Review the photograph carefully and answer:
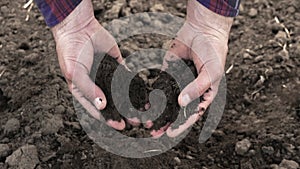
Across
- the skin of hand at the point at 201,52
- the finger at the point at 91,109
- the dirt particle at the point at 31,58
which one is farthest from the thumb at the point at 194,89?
the dirt particle at the point at 31,58

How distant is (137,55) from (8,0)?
731 mm

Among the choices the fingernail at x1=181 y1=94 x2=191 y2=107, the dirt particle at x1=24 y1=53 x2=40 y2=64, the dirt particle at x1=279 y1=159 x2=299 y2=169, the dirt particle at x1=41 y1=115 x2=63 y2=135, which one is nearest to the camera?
the fingernail at x1=181 y1=94 x2=191 y2=107

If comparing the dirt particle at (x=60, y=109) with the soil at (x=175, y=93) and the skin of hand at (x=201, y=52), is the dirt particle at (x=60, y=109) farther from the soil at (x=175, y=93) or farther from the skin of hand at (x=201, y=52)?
the skin of hand at (x=201, y=52)

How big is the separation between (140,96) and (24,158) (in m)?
0.45

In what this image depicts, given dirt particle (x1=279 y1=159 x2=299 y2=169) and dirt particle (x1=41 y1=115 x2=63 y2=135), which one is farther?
dirt particle (x1=41 y1=115 x2=63 y2=135)

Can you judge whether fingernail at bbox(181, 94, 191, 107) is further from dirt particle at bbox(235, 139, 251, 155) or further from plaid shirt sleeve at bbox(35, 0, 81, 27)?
plaid shirt sleeve at bbox(35, 0, 81, 27)

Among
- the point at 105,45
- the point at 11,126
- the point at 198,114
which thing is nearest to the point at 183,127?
the point at 198,114

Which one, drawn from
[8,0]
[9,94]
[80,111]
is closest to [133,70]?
[80,111]

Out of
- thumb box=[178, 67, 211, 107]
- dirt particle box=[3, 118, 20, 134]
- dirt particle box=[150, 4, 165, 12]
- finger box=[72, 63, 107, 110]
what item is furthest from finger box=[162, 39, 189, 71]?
dirt particle box=[3, 118, 20, 134]

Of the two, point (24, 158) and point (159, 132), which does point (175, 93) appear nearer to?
point (159, 132)

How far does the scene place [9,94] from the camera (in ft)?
6.94

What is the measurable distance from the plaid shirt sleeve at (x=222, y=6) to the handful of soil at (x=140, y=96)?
220 millimetres

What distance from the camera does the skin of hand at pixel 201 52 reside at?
5.89 feet

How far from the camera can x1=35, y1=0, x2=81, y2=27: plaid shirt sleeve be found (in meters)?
1.86
